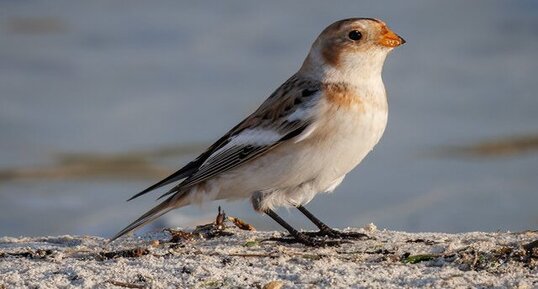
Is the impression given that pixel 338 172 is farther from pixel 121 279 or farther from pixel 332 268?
pixel 121 279

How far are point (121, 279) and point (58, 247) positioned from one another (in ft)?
4.12

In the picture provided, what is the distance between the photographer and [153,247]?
7.94 metres

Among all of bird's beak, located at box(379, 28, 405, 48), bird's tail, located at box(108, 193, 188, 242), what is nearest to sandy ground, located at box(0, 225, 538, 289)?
bird's tail, located at box(108, 193, 188, 242)

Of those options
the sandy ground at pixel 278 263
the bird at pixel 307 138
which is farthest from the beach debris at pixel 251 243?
the bird at pixel 307 138

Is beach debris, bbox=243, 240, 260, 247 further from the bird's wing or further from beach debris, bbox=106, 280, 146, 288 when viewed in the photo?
beach debris, bbox=106, 280, 146, 288

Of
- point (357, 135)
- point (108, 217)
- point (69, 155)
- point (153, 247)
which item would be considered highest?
point (69, 155)

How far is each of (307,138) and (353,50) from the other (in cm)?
73

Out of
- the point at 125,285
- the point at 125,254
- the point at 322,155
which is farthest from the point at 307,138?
the point at 125,285

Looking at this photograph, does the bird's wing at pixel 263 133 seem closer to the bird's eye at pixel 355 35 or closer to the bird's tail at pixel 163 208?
the bird's tail at pixel 163 208

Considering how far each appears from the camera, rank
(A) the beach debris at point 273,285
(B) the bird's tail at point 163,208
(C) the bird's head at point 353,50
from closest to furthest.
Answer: (A) the beach debris at point 273,285 < (B) the bird's tail at point 163,208 < (C) the bird's head at point 353,50

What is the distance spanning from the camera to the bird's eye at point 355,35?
8.82 m

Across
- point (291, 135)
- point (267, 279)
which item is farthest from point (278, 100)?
point (267, 279)

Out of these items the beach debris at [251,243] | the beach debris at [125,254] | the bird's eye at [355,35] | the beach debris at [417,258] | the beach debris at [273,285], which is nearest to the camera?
the beach debris at [273,285]

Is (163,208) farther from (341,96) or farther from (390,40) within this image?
(390,40)
